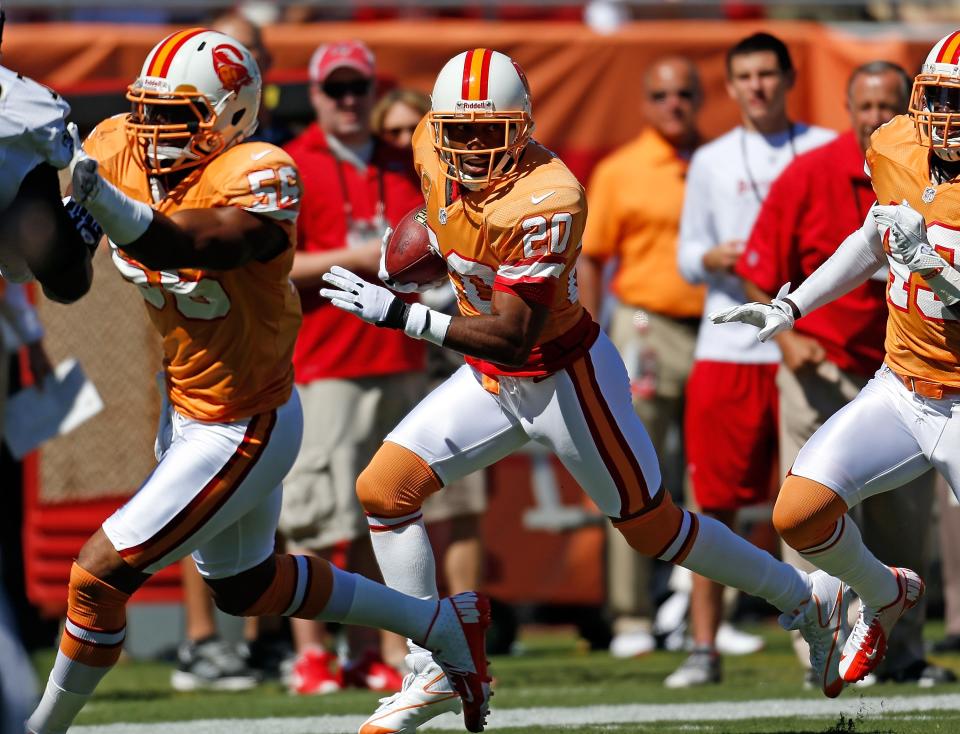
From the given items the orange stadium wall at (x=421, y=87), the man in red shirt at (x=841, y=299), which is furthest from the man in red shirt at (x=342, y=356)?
the man in red shirt at (x=841, y=299)

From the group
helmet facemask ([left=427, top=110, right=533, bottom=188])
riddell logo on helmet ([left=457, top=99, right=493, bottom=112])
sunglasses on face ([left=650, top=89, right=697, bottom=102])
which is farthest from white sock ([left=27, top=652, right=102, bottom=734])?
sunglasses on face ([left=650, top=89, right=697, bottom=102])

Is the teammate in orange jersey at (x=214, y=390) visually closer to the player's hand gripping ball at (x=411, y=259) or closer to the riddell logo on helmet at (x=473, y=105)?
the player's hand gripping ball at (x=411, y=259)

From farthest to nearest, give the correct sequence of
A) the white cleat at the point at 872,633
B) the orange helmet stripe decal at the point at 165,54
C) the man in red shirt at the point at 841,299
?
the man in red shirt at the point at 841,299 → the white cleat at the point at 872,633 → the orange helmet stripe decal at the point at 165,54

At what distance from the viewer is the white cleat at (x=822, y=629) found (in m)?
5.00

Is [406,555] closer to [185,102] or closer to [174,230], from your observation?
[174,230]

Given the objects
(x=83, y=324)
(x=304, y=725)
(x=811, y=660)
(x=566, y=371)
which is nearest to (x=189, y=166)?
(x=566, y=371)

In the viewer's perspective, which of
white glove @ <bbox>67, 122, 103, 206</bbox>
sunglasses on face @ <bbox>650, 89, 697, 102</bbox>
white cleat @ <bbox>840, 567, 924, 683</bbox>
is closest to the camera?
white glove @ <bbox>67, 122, 103, 206</bbox>

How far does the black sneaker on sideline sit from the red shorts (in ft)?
5.71

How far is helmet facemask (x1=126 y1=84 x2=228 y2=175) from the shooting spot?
14.4 feet

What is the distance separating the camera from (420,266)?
4840 millimetres

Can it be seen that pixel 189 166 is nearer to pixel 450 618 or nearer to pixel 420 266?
pixel 420 266

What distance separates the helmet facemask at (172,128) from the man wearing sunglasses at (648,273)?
2.65 metres

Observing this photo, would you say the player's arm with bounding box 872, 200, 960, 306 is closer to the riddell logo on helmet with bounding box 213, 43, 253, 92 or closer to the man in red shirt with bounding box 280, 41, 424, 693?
the riddell logo on helmet with bounding box 213, 43, 253, 92

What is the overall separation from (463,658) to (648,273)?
2.60m
